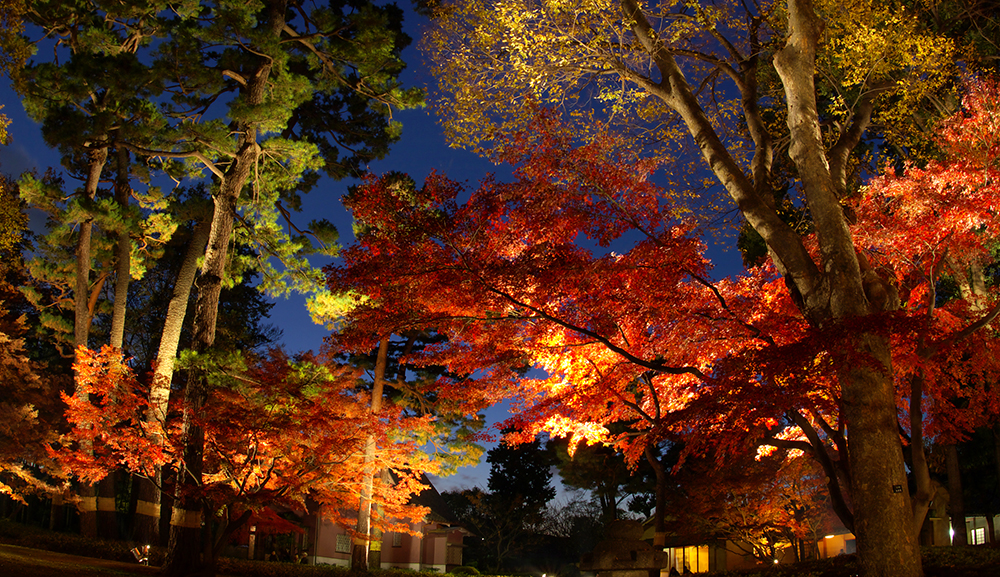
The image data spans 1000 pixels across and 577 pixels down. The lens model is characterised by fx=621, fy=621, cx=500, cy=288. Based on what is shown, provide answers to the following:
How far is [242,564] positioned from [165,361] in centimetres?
448

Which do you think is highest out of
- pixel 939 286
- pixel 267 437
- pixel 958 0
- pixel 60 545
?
pixel 958 0

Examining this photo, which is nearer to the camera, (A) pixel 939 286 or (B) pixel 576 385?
(B) pixel 576 385

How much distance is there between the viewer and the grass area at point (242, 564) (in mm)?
8008

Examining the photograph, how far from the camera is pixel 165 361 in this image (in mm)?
12273

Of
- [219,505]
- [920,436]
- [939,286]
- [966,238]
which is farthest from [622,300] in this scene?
[939,286]

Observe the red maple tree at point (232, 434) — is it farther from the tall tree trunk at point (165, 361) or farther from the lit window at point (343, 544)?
the lit window at point (343, 544)

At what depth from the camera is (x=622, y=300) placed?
27.3ft

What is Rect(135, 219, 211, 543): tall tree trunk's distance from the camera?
11.3 meters

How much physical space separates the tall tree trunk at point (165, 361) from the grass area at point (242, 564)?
694mm

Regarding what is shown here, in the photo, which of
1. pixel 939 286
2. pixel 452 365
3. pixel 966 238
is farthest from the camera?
pixel 939 286

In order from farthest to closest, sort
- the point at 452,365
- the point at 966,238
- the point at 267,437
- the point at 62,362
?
the point at 62,362
the point at 452,365
the point at 267,437
the point at 966,238

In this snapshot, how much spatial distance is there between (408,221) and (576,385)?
→ 4.16 m

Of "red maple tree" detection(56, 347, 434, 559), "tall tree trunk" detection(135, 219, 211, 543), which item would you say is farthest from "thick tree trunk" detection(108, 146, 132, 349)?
"red maple tree" detection(56, 347, 434, 559)

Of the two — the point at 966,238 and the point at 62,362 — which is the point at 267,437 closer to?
the point at 966,238
